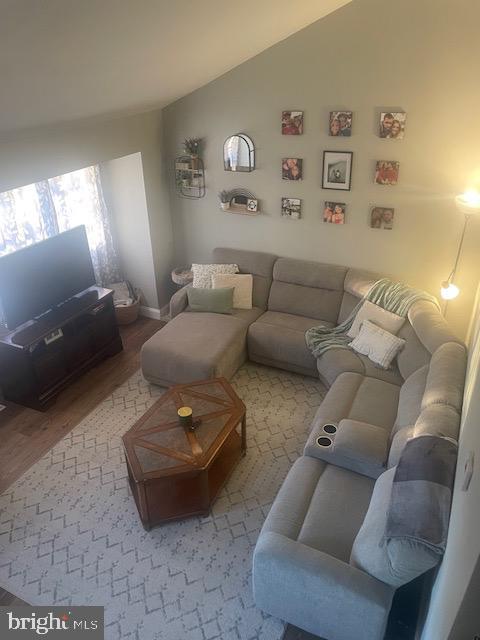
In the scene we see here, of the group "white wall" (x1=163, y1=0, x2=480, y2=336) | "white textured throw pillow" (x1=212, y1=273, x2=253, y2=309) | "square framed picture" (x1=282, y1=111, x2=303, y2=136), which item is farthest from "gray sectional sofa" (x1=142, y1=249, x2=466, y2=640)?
"square framed picture" (x1=282, y1=111, x2=303, y2=136)

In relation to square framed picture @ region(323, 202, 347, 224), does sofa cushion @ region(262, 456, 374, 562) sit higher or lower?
lower

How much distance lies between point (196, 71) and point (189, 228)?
1.73 m

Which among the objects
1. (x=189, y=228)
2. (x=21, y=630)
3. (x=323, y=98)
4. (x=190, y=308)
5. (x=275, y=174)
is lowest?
(x=21, y=630)

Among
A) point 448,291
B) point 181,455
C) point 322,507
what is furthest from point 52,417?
point 448,291

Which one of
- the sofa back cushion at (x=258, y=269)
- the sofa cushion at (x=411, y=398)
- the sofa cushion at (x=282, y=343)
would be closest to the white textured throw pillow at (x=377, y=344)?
the sofa cushion at (x=411, y=398)

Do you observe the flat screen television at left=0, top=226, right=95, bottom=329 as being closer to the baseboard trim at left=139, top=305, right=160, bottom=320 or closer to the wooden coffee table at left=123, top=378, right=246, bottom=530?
the baseboard trim at left=139, top=305, right=160, bottom=320

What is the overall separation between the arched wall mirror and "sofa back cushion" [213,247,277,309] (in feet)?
2.81

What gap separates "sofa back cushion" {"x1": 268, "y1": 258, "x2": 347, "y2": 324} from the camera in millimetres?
4574

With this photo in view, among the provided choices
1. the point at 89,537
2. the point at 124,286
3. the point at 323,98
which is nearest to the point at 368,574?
the point at 89,537

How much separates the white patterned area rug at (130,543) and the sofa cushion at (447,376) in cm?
116

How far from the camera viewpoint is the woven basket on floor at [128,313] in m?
5.21

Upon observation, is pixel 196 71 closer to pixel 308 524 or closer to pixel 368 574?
pixel 308 524

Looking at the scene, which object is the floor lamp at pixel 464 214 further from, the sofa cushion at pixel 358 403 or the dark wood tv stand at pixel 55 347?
the dark wood tv stand at pixel 55 347

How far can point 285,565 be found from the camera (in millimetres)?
2299
